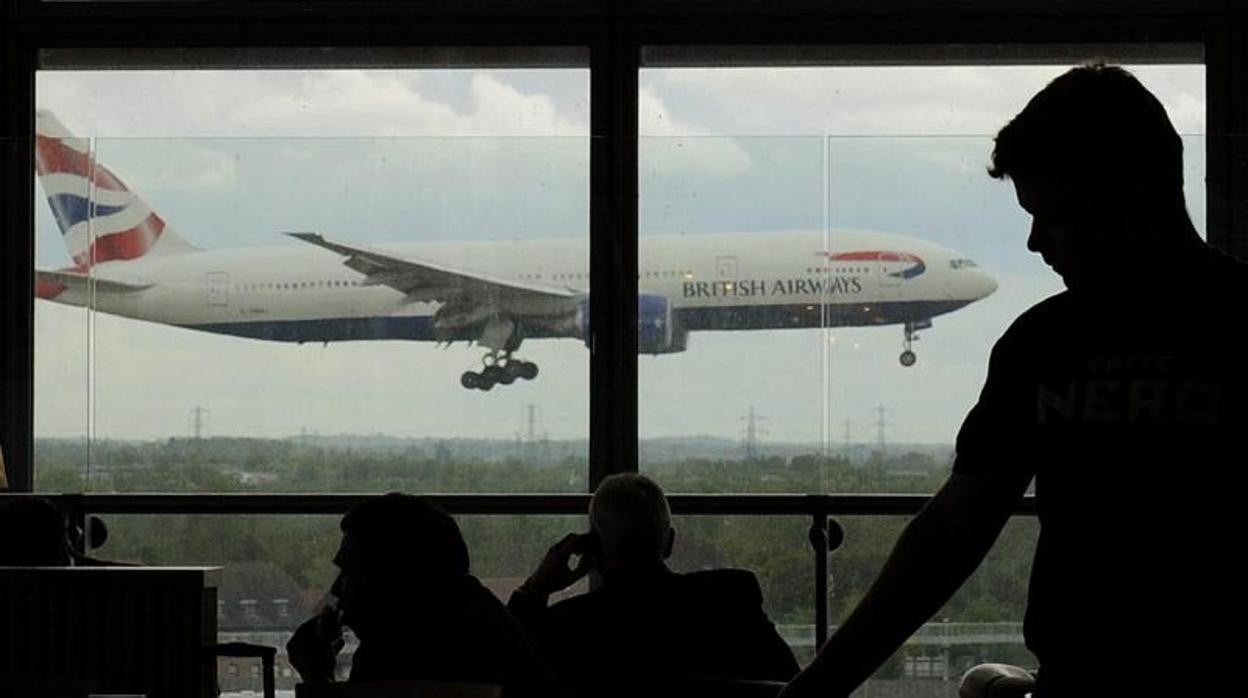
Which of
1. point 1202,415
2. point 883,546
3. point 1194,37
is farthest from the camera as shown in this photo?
point 1194,37

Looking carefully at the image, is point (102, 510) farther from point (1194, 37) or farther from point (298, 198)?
point (1194, 37)

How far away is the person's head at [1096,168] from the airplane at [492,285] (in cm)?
408

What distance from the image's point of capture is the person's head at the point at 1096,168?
1.58 meters

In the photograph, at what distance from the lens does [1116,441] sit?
1616mm

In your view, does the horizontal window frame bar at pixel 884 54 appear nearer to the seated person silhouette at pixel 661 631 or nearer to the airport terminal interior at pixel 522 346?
the airport terminal interior at pixel 522 346

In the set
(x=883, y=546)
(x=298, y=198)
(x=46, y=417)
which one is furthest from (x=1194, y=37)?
(x=46, y=417)

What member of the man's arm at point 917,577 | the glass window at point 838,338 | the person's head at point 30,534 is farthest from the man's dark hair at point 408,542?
the glass window at point 838,338

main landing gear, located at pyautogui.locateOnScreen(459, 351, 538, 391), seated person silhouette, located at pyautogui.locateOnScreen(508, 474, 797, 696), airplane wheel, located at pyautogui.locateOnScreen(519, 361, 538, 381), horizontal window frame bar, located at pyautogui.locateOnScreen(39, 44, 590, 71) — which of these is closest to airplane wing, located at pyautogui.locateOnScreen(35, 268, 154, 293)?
horizontal window frame bar, located at pyautogui.locateOnScreen(39, 44, 590, 71)

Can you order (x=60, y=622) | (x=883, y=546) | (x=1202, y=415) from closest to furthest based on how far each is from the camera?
(x=1202, y=415) < (x=60, y=622) < (x=883, y=546)

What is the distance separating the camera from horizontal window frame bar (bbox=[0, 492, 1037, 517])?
5.70m

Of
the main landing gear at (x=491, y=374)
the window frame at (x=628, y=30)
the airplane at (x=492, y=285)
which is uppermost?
the window frame at (x=628, y=30)

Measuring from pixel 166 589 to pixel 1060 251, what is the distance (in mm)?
2765

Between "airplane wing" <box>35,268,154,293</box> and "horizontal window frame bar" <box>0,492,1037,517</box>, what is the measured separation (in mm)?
623

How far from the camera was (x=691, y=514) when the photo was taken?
573 cm
